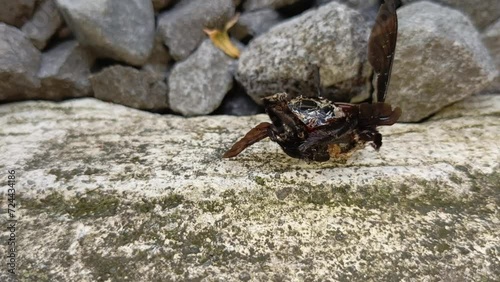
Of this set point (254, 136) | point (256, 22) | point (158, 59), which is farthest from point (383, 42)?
point (158, 59)

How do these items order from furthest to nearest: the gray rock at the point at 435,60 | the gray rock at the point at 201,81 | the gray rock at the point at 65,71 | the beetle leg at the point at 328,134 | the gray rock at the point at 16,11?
the gray rock at the point at 201,81 → the gray rock at the point at 65,71 → the gray rock at the point at 16,11 → the gray rock at the point at 435,60 → the beetle leg at the point at 328,134

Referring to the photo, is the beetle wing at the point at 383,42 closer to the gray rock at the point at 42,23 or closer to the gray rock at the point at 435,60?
the gray rock at the point at 435,60

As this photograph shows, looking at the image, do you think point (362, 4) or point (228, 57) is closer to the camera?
point (362, 4)

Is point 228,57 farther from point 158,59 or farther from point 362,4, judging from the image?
point 362,4

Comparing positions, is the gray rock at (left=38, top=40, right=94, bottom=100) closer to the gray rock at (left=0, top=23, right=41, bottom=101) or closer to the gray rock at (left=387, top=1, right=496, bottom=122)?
the gray rock at (left=0, top=23, right=41, bottom=101)

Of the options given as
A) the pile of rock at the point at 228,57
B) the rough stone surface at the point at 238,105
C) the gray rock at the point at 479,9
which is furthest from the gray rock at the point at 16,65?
the gray rock at the point at 479,9

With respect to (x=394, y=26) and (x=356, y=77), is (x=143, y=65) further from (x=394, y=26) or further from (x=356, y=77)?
(x=394, y=26)
